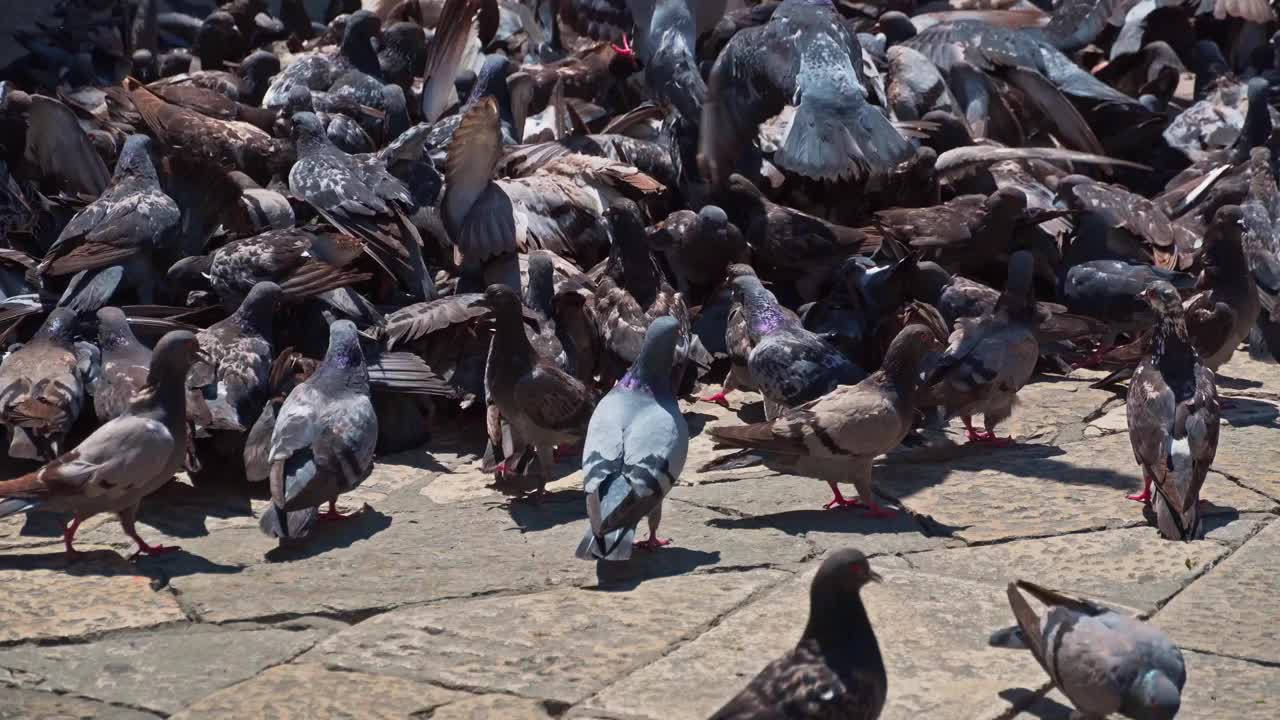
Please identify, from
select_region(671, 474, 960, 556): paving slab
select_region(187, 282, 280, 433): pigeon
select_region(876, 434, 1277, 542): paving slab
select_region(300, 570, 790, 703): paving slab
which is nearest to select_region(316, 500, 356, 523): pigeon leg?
select_region(187, 282, 280, 433): pigeon

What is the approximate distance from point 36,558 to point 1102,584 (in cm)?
343

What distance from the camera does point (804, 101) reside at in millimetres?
7715

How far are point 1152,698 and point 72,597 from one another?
3184 millimetres

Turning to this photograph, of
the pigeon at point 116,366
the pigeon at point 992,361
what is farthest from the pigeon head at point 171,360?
the pigeon at point 992,361

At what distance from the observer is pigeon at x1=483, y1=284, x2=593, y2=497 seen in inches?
231

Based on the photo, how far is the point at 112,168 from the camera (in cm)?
839

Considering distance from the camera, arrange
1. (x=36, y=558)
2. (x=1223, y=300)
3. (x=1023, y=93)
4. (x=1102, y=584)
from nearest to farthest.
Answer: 1. (x=1102, y=584)
2. (x=36, y=558)
3. (x=1223, y=300)
4. (x=1023, y=93)

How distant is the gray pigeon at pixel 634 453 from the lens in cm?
491

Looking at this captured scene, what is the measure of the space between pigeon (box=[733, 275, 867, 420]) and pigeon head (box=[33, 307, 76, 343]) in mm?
2703

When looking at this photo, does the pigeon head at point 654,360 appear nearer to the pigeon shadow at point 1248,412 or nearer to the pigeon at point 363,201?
the pigeon at point 363,201

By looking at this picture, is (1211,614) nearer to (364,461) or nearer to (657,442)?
(657,442)

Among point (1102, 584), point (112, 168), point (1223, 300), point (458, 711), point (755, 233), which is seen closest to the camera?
point (458, 711)

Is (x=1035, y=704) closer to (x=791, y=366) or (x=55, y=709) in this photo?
(x=791, y=366)

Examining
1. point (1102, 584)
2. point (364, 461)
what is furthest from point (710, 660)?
point (364, 461)
